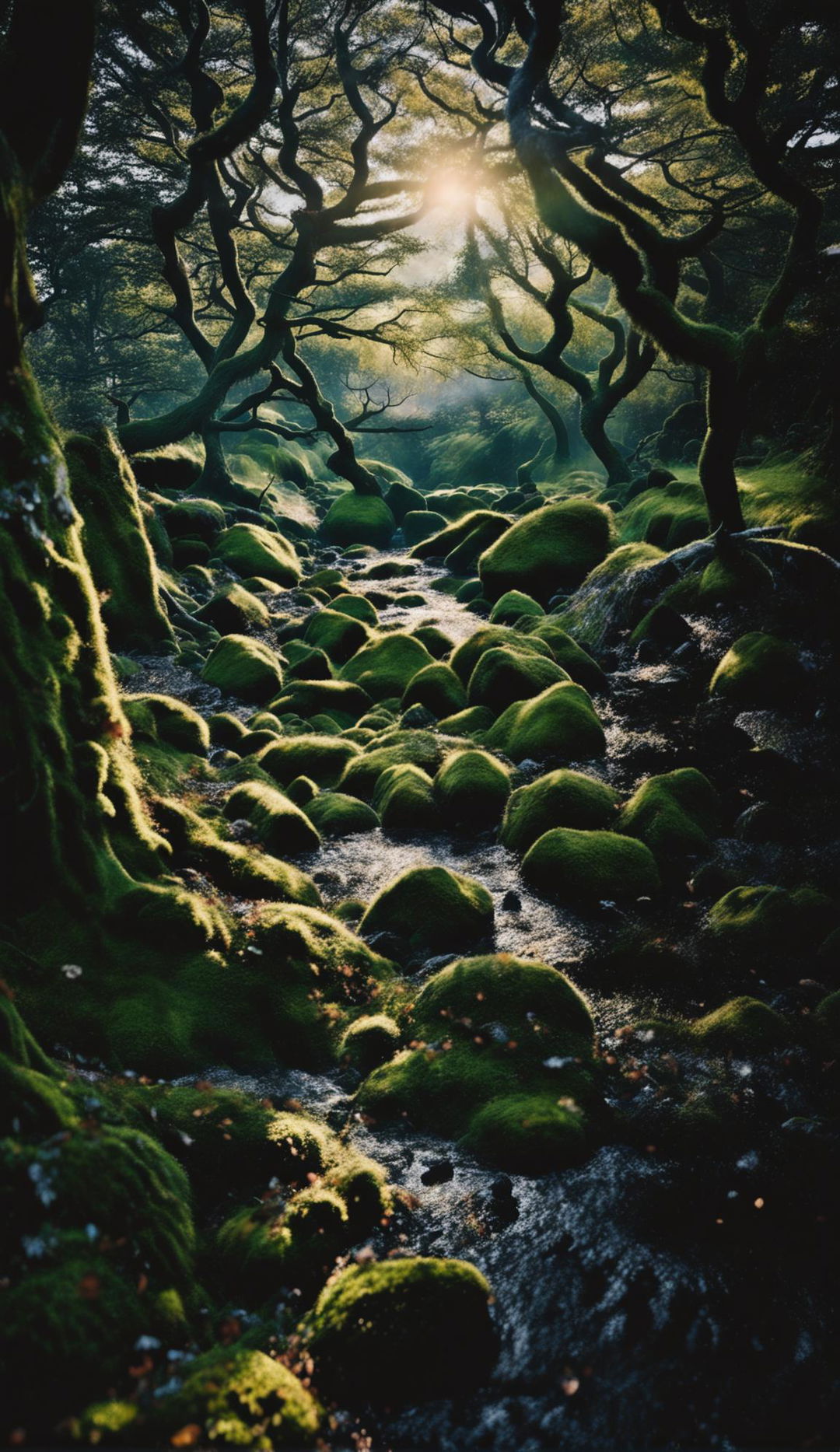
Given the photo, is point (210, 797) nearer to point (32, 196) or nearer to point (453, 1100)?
point (453, 1100)

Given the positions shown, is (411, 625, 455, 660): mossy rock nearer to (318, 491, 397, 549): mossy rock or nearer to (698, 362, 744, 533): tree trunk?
(698, 362, 744, 533): tree trunk

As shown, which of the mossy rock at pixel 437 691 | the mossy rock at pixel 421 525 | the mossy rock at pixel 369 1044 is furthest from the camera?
the mossy rock at pixel 421 525

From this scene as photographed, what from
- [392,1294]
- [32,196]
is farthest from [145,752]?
[392,1294]

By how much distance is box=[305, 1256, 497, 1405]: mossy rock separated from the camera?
3148 millimetres

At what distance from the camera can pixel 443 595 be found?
19891 millimetres

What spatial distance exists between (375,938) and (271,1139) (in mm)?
2543

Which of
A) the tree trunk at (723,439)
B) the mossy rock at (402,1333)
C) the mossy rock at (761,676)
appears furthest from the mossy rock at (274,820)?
the tree trunk at (723,439)

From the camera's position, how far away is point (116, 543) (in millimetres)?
12227

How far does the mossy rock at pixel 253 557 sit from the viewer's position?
68.0ft

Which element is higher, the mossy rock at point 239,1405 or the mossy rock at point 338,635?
the mossy rock at point 338,635

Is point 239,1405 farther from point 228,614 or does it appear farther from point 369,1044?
point 228,614

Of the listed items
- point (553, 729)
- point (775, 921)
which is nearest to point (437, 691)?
point (553, 729)

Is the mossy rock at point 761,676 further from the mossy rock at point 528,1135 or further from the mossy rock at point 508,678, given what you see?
the mossy rock at point 528,1135

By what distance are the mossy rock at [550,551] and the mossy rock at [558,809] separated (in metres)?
9.32
